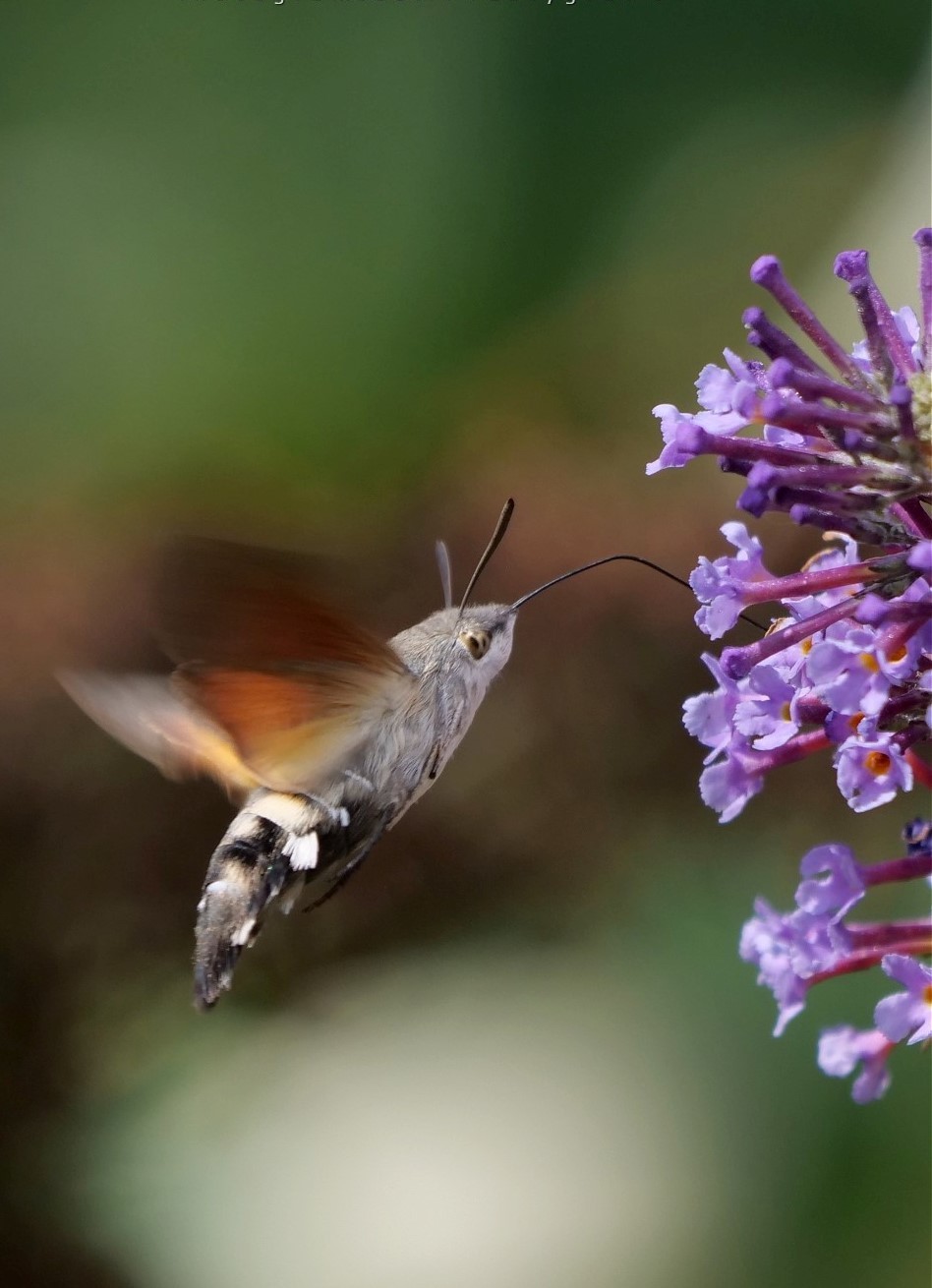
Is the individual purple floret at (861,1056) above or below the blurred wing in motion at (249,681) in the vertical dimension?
below

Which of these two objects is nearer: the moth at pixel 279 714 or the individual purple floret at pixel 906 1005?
the individual purple floret at pixel 906 1005

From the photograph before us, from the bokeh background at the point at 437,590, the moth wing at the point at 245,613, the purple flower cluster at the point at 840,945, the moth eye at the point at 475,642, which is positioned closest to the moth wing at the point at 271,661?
the moth wing at the point at 245,613

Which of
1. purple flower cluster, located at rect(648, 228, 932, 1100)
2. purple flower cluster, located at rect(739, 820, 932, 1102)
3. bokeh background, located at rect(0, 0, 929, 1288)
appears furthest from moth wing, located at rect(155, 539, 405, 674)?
bokeh background, located at rect(0, 0, 929, 1288)

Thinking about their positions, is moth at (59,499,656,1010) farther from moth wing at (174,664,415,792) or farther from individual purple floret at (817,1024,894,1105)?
individual purple floret at (817,1024,894,1105)

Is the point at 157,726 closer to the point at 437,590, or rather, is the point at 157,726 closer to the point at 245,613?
the point at 245,613

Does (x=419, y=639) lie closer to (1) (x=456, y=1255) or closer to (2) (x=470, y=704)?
(2) (x=470, y=704)

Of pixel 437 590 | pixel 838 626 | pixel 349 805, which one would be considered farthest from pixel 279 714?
pixel 437 590

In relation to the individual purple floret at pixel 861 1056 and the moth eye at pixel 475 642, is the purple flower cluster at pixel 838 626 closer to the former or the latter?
the individual purple floret at pixel 861 1056
